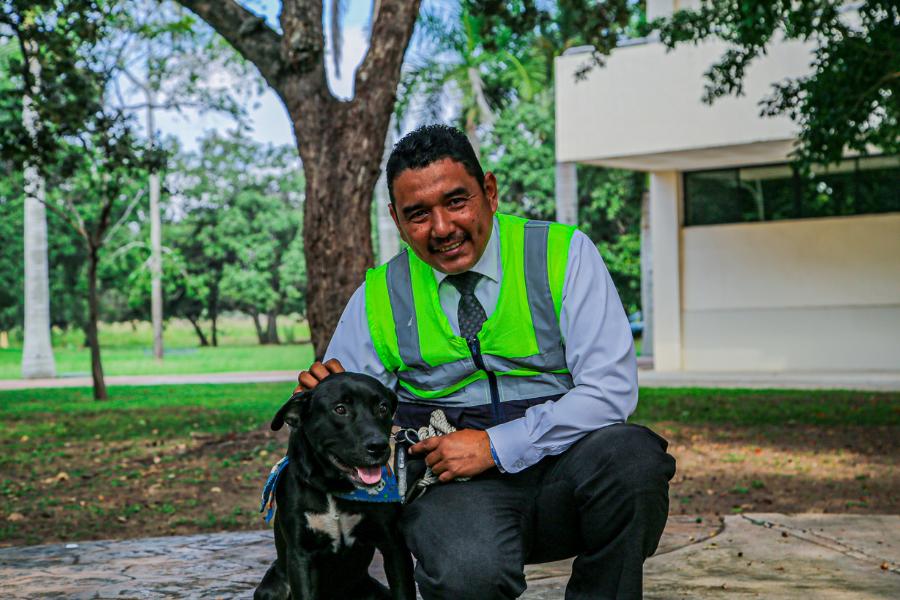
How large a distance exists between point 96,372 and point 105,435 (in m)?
5.88

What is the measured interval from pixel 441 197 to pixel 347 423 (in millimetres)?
726

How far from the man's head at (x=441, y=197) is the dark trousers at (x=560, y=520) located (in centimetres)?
68

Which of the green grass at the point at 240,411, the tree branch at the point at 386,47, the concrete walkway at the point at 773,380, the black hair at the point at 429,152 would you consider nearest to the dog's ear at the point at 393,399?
the black hair at the point at 429,152

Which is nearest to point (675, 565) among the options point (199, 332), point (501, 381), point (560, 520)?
point (560, 520)

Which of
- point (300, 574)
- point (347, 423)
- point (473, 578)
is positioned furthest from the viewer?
point (300, 574)

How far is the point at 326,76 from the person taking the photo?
8.76 metres

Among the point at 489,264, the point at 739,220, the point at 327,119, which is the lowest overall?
the point at 489,264

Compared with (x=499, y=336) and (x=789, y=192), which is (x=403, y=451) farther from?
(x=789, y=192)

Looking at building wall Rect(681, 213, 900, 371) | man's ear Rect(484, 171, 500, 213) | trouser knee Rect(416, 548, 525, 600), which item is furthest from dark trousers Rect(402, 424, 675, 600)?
building wall Rect(681, 213, 900, 371)

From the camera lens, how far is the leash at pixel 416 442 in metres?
3.29

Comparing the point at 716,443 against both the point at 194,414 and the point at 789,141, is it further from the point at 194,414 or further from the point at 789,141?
the point at 789,141

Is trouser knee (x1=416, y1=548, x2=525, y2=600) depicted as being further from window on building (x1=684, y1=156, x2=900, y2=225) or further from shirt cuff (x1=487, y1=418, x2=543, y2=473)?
window on building (x1=684, y1=156, x2=900, y2=225)

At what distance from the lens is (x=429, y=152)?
331 centimetres

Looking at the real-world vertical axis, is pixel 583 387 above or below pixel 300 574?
above
